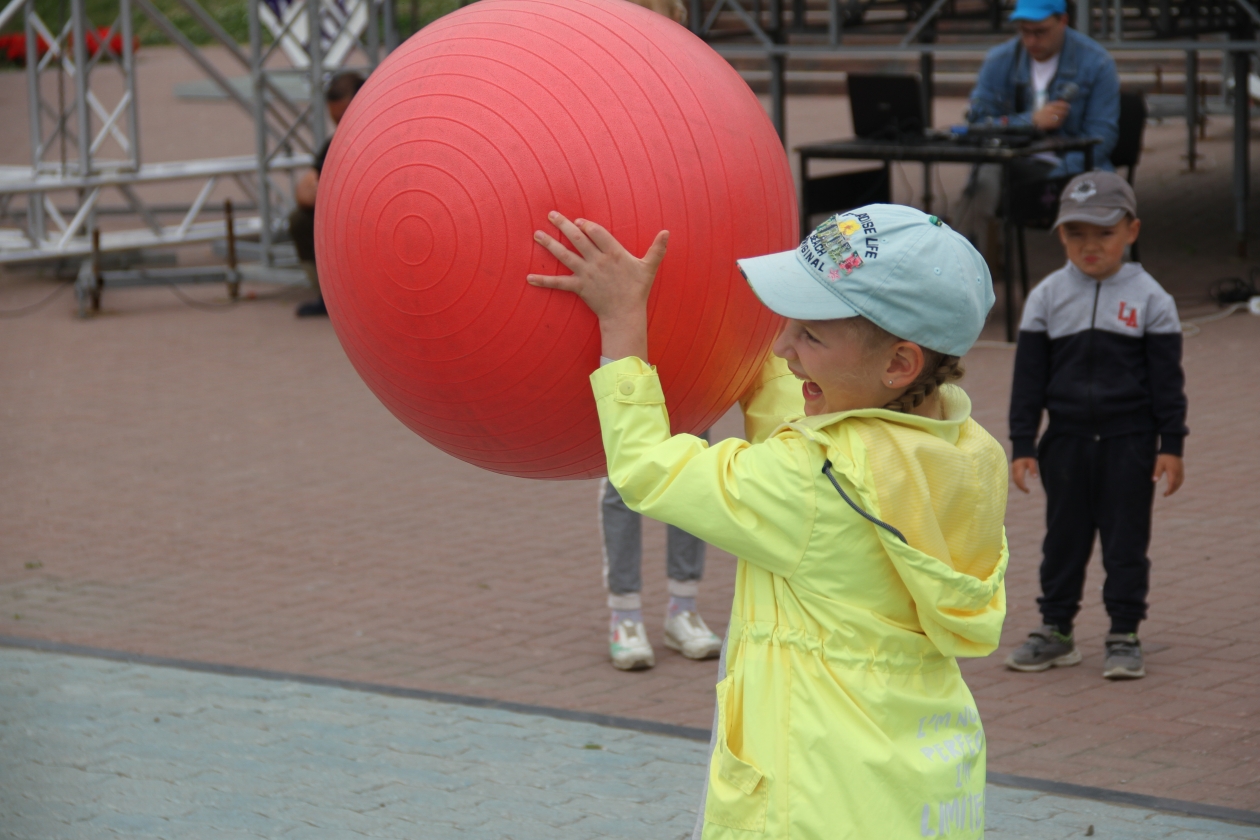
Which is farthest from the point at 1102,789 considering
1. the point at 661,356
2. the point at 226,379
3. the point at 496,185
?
the point at 226,379

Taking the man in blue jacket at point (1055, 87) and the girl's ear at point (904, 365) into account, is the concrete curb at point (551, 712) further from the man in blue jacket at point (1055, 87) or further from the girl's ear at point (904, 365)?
the man in blue jacket at point (1055, 87)

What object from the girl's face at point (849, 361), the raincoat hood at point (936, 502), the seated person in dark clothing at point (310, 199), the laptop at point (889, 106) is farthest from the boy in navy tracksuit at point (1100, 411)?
the seated person in dark clothing at point (310, 199)

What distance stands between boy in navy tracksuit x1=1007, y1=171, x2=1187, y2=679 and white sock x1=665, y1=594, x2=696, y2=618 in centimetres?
110

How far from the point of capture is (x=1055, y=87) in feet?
33.1

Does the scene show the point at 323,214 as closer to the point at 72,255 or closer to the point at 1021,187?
the point at 1021,187

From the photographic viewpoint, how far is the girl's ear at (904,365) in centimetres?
233

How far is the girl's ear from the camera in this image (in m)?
2.33

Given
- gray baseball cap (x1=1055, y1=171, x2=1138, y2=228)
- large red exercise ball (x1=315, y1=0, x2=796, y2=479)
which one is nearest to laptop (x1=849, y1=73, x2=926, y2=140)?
gray baseball cap (x1=1055, y1=171, x2=1138, y2=228)

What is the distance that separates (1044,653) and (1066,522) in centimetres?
45

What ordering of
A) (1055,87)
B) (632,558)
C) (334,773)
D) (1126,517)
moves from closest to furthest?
(334,773), (1126,517), (632,558), (1055,87)

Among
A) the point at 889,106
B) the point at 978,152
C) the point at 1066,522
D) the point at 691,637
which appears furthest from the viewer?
the point at 889,106

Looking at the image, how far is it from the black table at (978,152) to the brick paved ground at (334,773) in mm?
6078

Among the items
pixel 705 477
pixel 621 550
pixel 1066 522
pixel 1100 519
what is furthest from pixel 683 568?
pixel 705 477

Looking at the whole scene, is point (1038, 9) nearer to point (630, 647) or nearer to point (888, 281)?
point (630, 647)
